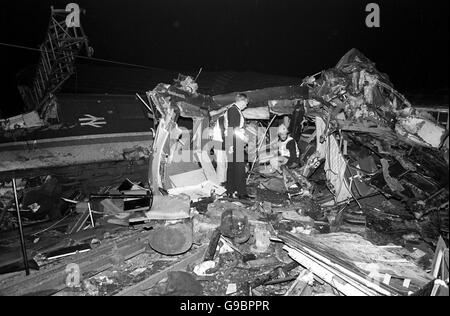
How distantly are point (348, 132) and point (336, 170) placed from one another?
0.70 meters

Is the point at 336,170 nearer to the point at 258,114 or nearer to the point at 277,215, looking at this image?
the point at 277,215

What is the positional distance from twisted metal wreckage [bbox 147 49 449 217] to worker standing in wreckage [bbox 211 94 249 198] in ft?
0.72

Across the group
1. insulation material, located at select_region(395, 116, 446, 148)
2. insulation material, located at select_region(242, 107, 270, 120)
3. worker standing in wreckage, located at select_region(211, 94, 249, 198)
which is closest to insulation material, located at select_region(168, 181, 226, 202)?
worker standing in wreckage, located at select_region(211, 94, 249, 198)

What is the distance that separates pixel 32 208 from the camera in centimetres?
497

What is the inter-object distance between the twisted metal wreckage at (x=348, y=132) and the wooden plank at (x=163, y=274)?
1.49 metres

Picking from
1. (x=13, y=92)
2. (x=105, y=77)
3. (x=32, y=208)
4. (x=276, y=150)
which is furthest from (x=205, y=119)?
(x=13, y=92)

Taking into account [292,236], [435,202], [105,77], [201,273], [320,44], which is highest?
[320,44]

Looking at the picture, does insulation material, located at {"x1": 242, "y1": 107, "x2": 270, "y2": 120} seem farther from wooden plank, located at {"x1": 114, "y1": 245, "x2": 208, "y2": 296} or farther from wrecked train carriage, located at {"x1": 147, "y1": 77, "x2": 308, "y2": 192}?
wooden plank, located at {"x1": 114, "y1": 245, "x2": 208, "y2": 296}

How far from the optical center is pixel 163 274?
3.35 m

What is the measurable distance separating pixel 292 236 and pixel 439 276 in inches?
62.6

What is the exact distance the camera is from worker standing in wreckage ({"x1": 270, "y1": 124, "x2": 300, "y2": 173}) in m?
5.64

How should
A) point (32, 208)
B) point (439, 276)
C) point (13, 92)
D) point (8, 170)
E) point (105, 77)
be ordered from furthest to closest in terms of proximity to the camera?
1. point (13, 92)
2. point (105, 77)
3. point (8, 170)
4. point (32, 208)
5. point (439, 276)
